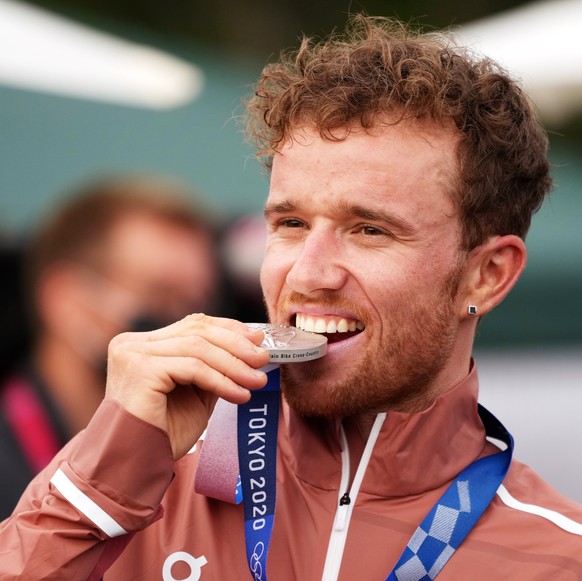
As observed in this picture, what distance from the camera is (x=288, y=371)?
224 cm

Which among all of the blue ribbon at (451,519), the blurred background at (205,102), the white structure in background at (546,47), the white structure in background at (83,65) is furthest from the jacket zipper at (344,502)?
the white structure in background at (546,47)

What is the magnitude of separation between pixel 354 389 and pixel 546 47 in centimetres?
425

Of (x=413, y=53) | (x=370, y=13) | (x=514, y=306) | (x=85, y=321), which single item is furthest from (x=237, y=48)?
(x=413, y=53)

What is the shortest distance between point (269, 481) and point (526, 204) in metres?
1.09

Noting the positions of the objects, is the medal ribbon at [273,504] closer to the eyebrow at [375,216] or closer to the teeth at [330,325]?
the teeth at [330,325]

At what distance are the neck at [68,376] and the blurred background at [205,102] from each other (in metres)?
0.38

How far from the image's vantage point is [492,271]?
2.49 m

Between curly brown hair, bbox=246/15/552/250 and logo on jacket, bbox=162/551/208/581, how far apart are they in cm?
102

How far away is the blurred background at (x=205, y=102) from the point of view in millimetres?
5438

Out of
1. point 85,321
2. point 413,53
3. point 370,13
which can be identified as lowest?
point 85,321

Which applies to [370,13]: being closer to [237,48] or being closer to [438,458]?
[237,48]

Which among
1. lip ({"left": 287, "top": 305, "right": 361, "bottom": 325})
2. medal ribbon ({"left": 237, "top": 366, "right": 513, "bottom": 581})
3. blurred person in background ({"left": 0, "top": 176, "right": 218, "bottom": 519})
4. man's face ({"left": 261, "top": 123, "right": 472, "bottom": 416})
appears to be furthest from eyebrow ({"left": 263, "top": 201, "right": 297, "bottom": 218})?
blurred person in background ({"left": 0, "top": 176, "right": 218, "bottom": 519})

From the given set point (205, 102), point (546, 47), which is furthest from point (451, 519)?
point (546, 47)

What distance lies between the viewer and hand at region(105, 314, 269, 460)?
187cm
